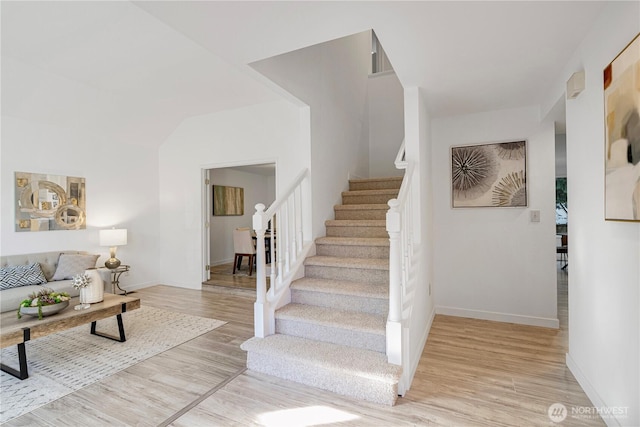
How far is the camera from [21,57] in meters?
3.18

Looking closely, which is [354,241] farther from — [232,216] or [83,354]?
[232,216]

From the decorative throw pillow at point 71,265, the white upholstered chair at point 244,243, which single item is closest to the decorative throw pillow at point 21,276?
the decorative throw pillow at point 71,265

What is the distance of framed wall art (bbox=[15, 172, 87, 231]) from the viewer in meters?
3.83

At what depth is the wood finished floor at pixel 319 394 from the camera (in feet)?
6.00

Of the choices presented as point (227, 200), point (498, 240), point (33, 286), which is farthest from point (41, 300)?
point (227, 200)

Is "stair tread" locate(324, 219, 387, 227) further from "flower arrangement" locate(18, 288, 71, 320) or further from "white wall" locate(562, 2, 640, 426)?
"flower arrangement" locate(18, 288, 71, 320)

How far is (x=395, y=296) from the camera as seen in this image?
6.73 ft

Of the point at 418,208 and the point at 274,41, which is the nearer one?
the point at 274,41

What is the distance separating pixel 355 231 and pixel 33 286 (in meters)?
3.69

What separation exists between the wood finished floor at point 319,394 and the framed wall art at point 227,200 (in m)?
4.50

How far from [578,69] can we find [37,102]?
17.9ft

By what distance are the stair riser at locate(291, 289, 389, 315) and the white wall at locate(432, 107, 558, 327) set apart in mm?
1461

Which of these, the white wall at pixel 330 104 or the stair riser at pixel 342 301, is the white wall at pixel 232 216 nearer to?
the white wall at pixel 330 104

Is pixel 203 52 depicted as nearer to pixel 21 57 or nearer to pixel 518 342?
pixel 21 57
